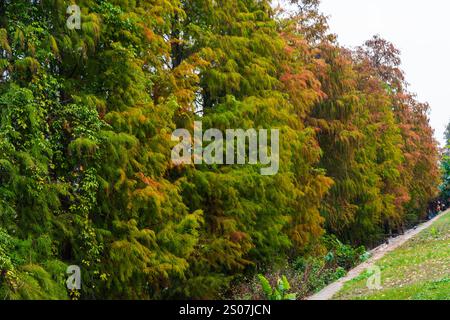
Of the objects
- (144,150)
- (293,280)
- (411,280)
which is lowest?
(293,280)

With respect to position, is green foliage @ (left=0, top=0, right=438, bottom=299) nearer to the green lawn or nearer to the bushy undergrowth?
the bushy undergrowth

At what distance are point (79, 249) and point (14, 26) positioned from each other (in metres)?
4.41

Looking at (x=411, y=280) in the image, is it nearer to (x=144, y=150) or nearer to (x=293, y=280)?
(x=293, y=280)

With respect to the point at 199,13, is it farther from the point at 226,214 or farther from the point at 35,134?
the point at 35,134

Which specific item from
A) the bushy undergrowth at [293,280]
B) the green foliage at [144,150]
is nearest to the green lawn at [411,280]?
the bushy undergrowth at [293,280]

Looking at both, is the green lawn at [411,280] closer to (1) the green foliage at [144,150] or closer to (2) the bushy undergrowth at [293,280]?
(2) the bushy undergrowth at [293,280]

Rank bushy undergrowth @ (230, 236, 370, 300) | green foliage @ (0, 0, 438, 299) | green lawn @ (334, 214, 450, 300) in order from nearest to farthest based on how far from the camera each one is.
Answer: green foliage @ (0, 0, 438, 299)
green lawn @ (334, 214, 450, 300)
bushy undergrowth @ (230, 236, 370, 300)

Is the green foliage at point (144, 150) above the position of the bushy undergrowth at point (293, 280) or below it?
above

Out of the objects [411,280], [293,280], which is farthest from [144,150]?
[411,280]

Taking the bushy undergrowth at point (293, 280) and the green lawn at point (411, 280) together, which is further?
the bushy undergrowth at point (293, 280)

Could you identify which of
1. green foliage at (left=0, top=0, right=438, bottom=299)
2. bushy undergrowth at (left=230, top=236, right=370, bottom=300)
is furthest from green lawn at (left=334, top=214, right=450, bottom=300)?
green foliage at (left=0, top=0, right=438, bottom=299)

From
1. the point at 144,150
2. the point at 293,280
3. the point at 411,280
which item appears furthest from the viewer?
the point at 293,280

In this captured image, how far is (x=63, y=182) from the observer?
11117 millimetres
